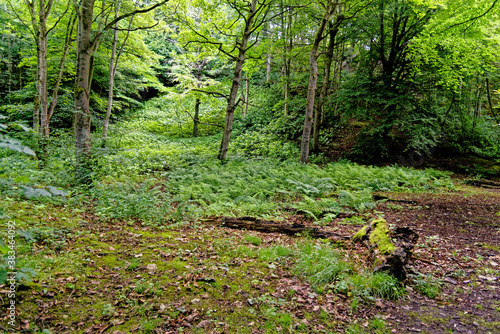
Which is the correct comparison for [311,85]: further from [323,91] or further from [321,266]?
[321,266]

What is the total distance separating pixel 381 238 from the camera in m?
4.21

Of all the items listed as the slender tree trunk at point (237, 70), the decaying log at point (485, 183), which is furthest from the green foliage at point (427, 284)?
the decaying log at point (485, 183)

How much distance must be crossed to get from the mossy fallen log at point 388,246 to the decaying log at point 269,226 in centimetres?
59

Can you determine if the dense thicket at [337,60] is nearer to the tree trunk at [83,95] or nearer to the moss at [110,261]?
the tree trunk at [83,95]

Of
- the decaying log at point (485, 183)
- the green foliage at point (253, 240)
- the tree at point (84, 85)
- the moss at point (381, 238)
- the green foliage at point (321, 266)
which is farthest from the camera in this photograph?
the decaying log at point (485, 183)

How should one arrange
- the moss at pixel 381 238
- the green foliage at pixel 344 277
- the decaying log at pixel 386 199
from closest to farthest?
the green foliage at pixel 344 277 < the moss at pixel 381 238 < the decaying log at pixel 386 199

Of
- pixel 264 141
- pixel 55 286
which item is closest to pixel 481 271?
pixel 55 286

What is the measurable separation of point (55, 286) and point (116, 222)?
2.32 metres

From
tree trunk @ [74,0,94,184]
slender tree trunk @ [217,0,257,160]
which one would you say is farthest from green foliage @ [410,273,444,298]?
slender tree trunk @ [217,0,257,160]

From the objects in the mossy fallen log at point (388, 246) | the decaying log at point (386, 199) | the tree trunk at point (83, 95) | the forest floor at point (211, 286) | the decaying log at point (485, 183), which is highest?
the tree trunk at point (83, 95)

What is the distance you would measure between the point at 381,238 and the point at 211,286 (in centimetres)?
280

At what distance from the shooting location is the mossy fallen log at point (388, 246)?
3.65m

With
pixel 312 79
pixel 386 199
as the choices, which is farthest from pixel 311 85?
pixel 386 199

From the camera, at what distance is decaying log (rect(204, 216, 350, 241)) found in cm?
516
